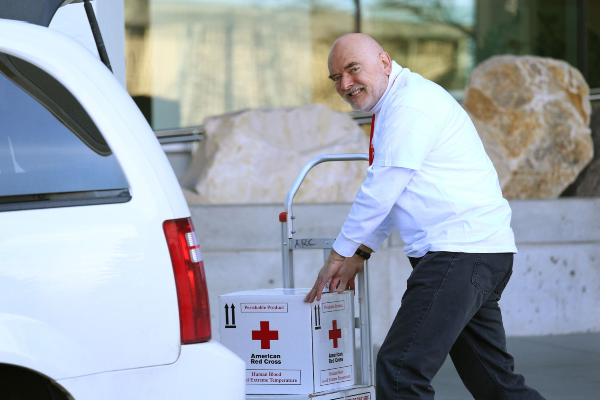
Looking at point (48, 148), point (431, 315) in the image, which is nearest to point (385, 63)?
point (431, 315)

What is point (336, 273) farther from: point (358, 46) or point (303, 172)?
point (358, 46)

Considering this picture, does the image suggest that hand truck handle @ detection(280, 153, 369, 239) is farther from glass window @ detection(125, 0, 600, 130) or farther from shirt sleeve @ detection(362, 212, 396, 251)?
glass window @ detection(125, 0, 600, 130)

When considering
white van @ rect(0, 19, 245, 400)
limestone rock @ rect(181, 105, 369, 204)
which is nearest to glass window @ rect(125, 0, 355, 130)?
limestone rock @ rect(181, 105, 369, 204)

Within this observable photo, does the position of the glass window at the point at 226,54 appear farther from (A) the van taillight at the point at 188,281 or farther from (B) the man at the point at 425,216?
(A) the van taillight at the point at 188,281

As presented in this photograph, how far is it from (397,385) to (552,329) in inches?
161

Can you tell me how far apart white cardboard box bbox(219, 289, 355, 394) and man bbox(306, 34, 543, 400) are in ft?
0.47

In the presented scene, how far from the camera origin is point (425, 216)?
3.06 metres

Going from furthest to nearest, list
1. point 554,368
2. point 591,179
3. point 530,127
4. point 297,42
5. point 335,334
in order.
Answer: point 297,42, point 591,179, point 530,127, point 554,368, point 335,334

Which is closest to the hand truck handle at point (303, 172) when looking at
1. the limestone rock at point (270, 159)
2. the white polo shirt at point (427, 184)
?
the white polo shirt at point (427, 184)

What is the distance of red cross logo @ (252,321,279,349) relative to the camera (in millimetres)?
3371

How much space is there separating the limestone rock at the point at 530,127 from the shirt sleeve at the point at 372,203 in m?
5.43

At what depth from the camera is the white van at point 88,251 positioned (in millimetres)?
2139

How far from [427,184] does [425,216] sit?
120 mm

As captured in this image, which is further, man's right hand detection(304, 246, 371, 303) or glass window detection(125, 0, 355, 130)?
glass window detection(125, 0, 355, 130)
